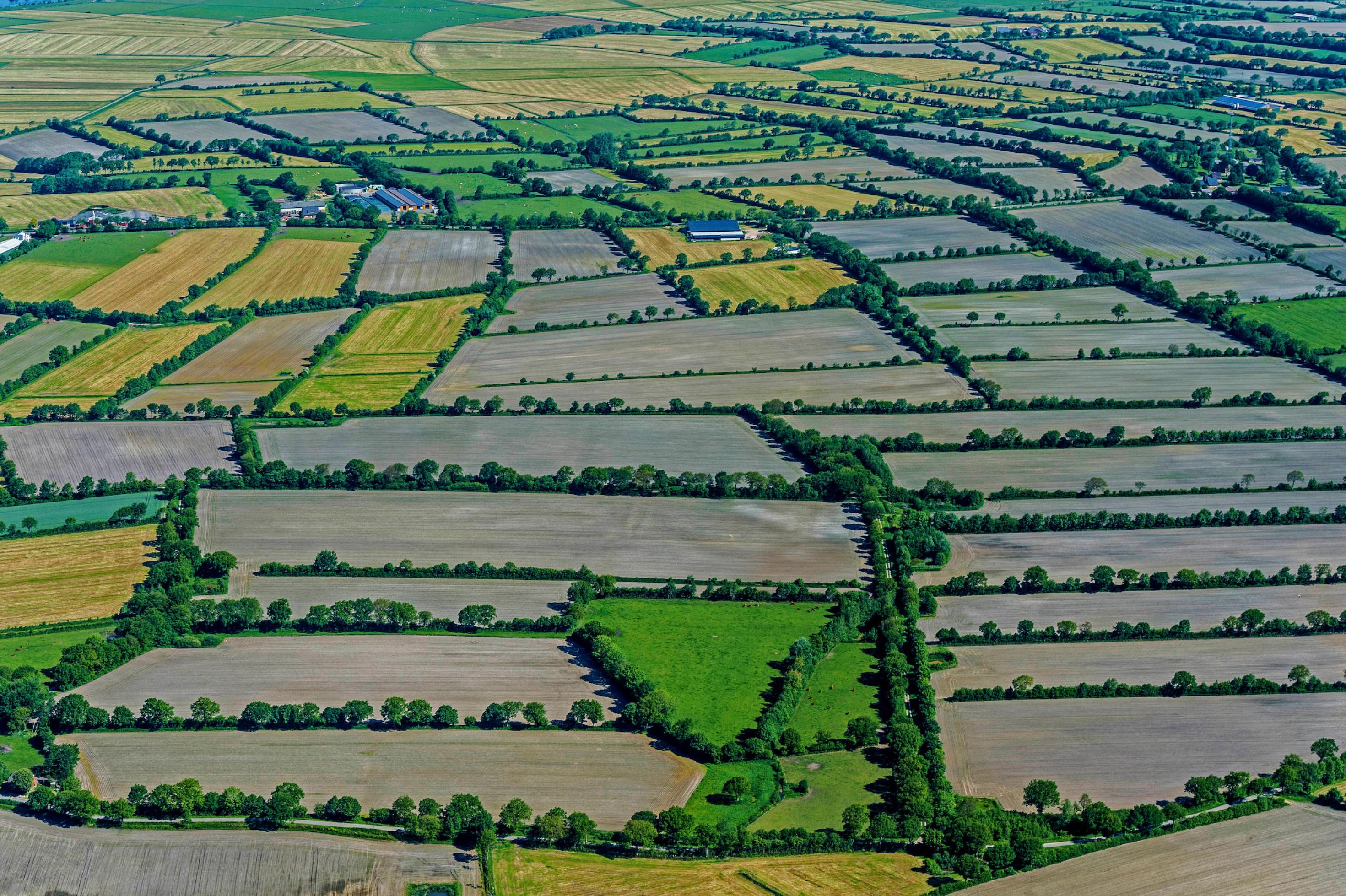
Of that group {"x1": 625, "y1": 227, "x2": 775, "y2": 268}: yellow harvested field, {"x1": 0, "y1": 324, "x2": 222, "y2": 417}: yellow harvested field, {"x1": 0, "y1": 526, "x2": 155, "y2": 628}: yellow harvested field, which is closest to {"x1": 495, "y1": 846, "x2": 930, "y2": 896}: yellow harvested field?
{"x1": 0, "y1": 526, "x2": 155, "y2": 628}: yellow harvested field

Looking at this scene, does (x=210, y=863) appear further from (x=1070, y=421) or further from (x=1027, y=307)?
(x=1027, y=307)

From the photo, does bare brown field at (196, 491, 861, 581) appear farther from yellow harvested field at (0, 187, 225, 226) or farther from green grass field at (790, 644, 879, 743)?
yellow harvested field at (0, 187, 225, 226)

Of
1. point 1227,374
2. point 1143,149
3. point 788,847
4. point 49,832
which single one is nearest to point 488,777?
point 788,847

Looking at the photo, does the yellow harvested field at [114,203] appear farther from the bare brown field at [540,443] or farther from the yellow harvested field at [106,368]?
the bare brown field at [540,443]

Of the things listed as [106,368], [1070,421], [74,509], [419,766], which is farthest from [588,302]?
[419,766]

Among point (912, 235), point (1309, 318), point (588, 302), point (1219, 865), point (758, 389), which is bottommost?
point (1219, 865)

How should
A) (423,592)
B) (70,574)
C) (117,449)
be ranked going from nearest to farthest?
(423,592) < (70,574) < (117,449)
